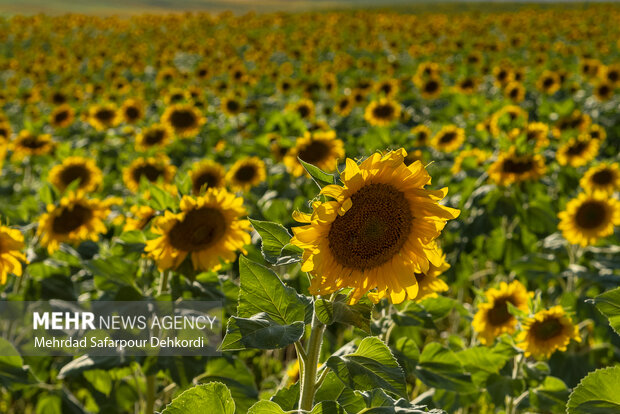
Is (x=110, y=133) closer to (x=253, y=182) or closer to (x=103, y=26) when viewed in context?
(x=253, y=182)

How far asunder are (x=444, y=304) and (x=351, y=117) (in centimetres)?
568

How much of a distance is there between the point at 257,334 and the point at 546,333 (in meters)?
1.49

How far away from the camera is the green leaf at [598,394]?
1217 millimetres

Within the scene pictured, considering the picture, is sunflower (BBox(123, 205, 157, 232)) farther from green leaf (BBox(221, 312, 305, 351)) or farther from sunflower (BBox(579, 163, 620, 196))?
sunflower (BBox(579, 163, 620, 196))

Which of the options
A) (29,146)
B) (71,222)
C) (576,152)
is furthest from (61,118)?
(576,152)

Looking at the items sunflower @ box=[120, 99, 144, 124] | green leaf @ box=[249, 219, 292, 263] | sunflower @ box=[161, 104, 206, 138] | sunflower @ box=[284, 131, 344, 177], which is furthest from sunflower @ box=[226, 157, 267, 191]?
green leaf @ box=[249, 219, 292, 263]

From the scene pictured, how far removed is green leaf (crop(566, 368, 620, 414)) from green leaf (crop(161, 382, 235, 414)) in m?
0.75

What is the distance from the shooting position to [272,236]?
131 centimetres

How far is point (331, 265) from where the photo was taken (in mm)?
1240

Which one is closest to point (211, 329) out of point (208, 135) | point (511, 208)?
point (511, 208)

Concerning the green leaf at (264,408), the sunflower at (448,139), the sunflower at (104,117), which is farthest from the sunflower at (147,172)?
the green leaf at (264,408)

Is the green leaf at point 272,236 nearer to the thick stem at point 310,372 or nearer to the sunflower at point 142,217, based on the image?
the thick stem at point 310,372

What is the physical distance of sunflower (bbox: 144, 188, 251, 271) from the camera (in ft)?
6.90

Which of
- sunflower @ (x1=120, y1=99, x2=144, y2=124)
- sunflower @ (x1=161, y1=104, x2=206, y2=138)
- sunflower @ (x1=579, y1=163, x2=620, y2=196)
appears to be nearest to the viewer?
sunflower @ (x1=579, y1=163, x2=620, y2=196)
